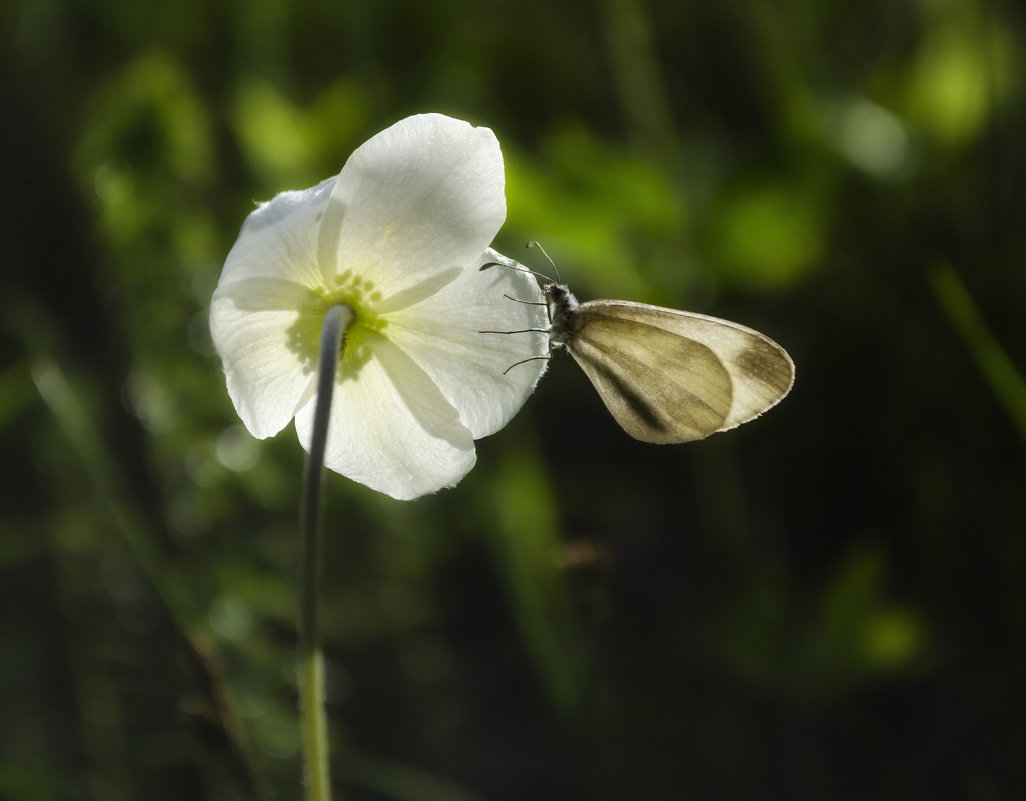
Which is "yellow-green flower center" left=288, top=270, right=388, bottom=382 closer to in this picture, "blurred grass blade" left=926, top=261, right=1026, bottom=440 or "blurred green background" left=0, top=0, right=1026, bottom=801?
"blurred green background" left=0, top=0, right=1026, bottom=801

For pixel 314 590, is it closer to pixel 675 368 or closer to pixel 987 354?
pixel 675 368

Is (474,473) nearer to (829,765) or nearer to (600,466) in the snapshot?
(600,466)

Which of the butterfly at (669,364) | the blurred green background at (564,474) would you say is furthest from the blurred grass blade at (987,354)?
the butterfly at (669,364)

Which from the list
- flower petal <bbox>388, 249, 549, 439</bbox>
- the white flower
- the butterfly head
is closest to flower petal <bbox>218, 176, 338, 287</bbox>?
the white flower

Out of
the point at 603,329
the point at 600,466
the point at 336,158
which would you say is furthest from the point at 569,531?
the point at 603,329

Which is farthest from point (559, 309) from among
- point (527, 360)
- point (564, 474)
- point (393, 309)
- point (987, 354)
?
point (564, 474)

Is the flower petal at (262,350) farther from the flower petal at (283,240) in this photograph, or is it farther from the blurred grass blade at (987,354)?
the blurred grass blade at (987,354)

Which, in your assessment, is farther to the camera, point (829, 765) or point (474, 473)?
point (474, 473)
